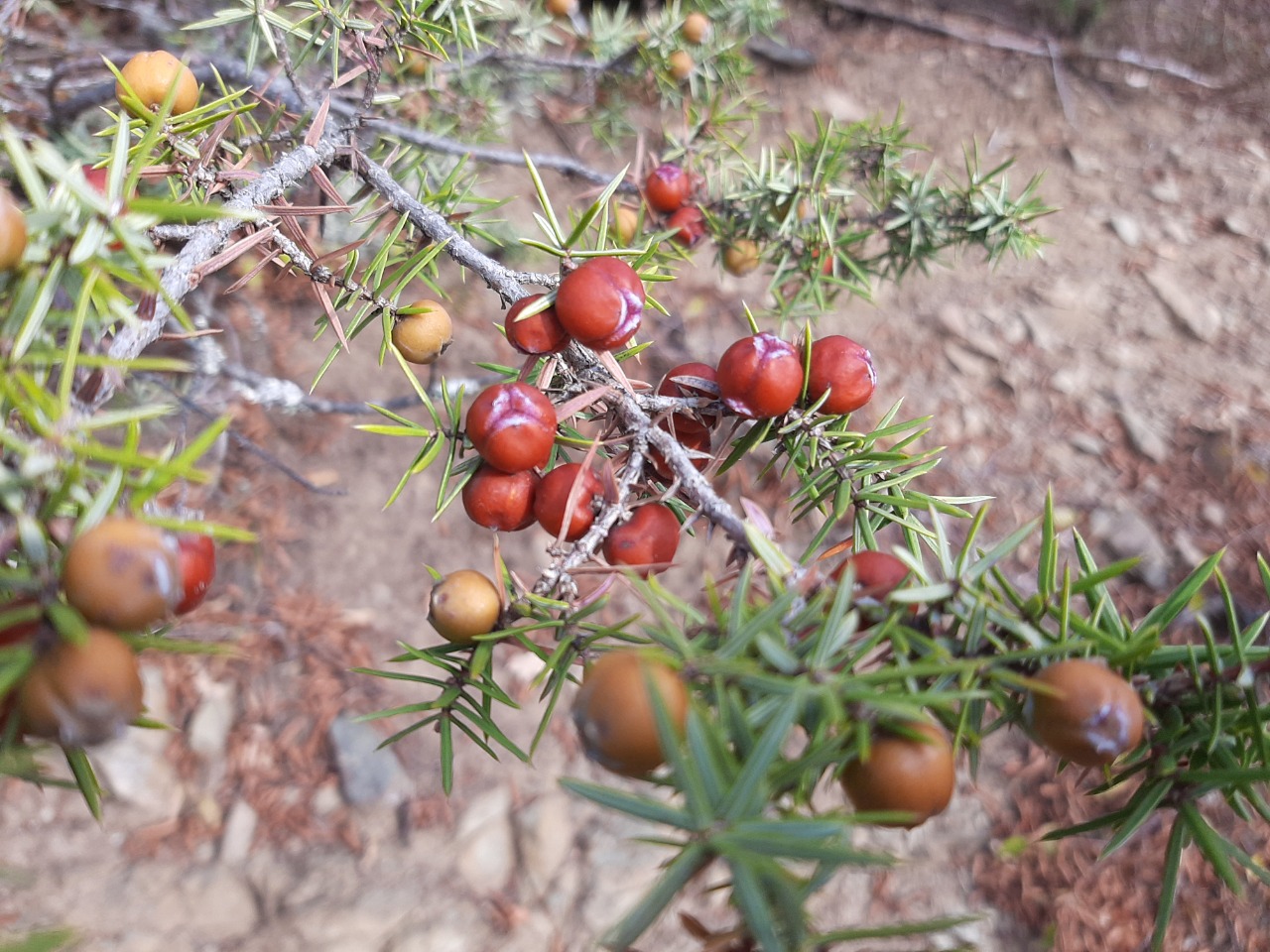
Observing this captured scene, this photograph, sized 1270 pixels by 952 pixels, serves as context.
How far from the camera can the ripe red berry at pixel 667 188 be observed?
1.46m

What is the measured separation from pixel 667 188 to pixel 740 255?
0.21 m

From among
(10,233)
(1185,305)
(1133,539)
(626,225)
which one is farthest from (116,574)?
(1185,305)

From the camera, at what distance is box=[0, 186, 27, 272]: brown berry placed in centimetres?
49

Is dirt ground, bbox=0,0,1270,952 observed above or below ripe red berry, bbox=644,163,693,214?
below

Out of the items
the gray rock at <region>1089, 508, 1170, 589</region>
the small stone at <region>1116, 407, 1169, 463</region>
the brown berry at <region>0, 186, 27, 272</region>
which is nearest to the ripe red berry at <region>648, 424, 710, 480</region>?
the brown berry at <region>0, 186, 27, 272</region>

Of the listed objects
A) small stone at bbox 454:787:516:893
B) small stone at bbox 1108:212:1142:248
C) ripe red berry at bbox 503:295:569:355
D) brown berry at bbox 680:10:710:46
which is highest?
brown berry at bbox 680:10:710:46

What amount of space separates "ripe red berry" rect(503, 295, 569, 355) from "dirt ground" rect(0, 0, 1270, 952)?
1.14 meters

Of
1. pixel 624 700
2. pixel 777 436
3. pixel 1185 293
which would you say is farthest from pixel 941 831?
pixel 1185 293

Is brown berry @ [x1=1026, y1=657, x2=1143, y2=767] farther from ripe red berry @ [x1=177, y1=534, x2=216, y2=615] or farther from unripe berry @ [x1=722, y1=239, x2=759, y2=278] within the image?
unripe berry @ [x1=722, y1=239, x2=759, y2=278]

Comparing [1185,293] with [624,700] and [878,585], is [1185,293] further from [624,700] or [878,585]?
[624,700]

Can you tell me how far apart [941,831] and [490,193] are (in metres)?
2.85

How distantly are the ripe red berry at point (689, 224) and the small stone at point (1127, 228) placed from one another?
8.93 feet

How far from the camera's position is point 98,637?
0.47 metres

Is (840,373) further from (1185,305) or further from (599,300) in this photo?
(1185,305)
